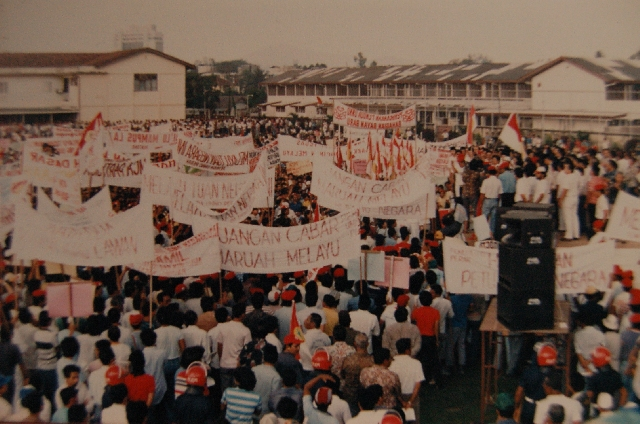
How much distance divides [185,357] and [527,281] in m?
3.42

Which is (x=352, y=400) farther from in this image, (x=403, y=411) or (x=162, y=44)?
(x=162, y=44)

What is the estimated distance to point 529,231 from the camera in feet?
23.3

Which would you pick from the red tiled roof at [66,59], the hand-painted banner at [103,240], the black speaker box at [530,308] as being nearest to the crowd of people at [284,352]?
the black speaker box at [530,308]

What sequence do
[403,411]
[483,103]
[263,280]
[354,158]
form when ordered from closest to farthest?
[403,411]
[263,280]
[354,158]
[483,103]

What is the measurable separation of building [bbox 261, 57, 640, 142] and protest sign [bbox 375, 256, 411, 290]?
1321 cm

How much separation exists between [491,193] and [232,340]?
8.12 meters

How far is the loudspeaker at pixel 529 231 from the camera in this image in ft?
23.3

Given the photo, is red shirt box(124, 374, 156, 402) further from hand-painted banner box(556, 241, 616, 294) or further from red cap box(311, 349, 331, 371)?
hand-painted banner box(556, 241, 616, 294)

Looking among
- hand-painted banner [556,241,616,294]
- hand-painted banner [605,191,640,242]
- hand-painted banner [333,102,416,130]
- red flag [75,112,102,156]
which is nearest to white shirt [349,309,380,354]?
hand-painted banner [556,241,616,294]

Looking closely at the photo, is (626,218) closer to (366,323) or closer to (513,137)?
(366,323)

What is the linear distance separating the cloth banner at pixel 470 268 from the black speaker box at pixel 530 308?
0.80 meters

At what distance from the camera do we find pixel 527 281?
7.16m

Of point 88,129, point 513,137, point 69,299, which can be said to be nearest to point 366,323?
point 69,299

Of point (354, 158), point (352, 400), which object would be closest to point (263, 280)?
point (352, 400)
